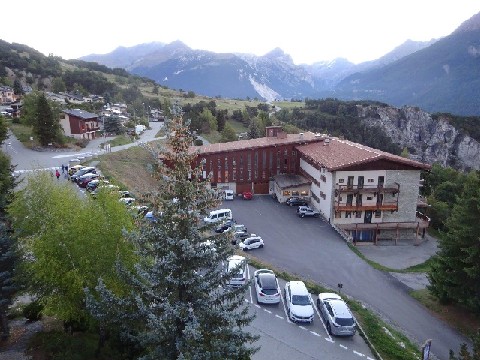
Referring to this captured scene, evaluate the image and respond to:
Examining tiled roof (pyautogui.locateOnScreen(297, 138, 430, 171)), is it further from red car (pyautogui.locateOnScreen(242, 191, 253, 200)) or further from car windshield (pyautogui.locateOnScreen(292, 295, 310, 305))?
car windshield (pyautogui.locateOnScreen(292, 295, 310, 305))

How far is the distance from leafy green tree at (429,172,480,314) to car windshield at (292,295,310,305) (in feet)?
37.2

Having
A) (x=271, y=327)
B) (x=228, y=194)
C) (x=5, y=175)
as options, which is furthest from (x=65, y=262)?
(x=228, y=194)

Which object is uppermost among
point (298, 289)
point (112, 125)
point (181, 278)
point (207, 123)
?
point (181, 278)

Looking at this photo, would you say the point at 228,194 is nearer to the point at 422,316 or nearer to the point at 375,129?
Answer: the point at 422,316

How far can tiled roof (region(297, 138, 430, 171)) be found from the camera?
143 ft

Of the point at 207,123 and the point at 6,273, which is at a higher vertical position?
the point at 6,273

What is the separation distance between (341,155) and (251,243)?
59.3ft

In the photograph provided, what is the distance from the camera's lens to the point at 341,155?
156 ft

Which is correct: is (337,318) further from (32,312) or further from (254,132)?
(254,132)

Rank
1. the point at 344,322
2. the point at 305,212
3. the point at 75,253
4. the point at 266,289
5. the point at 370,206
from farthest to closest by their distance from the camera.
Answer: the point at 305,212, the point at 370,206, the point at 266,289, the point at 344,322, the point at 75,253

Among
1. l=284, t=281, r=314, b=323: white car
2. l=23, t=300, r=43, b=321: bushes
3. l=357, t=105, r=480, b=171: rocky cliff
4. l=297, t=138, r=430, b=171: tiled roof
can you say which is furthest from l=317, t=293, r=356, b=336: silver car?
l=357, t=105, r=480, b=171: rocky cliff

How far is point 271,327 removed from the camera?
23.2 metres

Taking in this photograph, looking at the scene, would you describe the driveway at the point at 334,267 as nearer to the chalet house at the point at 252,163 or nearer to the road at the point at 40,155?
the chalet house at the point at 252,163

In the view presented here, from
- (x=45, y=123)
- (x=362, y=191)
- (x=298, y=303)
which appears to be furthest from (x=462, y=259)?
(x=45, y=123)
